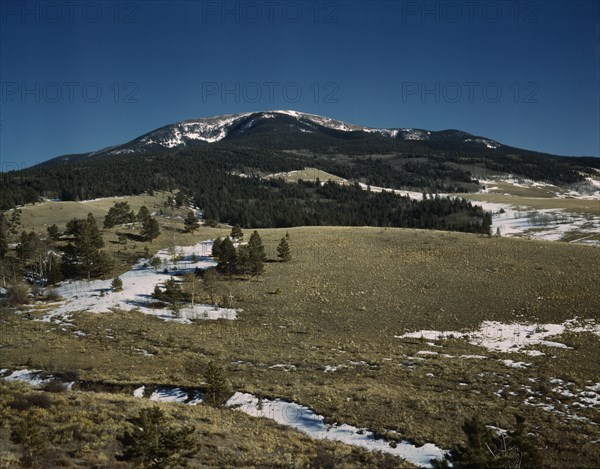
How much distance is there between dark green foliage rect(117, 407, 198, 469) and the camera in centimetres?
1371

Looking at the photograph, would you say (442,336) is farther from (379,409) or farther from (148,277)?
(148,277)

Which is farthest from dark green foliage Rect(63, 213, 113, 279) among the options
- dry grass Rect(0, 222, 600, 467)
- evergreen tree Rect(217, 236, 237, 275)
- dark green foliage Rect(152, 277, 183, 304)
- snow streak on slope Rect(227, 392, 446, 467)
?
snow streak on slope Rect(227, 392, 446, 467)

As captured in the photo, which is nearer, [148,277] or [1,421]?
[1,421]

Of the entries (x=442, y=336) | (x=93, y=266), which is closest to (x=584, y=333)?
(x=442, y=336)

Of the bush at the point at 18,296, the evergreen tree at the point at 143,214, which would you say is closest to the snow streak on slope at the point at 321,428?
the bush at the point at 18,296

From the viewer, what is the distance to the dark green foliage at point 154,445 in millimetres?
13710

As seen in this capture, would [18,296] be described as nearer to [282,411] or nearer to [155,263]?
[155,263]

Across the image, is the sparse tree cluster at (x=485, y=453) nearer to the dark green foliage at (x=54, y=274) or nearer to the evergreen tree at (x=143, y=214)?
the dark green foliage at (x=54, y=274)

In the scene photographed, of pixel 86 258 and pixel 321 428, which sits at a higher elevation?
pixel 86 258

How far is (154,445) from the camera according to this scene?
13.8 meters

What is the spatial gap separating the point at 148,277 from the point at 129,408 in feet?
125

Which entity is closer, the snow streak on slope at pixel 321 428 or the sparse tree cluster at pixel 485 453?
the sparse tree cluster at pixel 485 453

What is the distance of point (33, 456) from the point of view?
13.4 m

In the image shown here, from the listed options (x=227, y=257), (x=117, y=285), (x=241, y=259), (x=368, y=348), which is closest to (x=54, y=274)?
(x=117, y=285)
